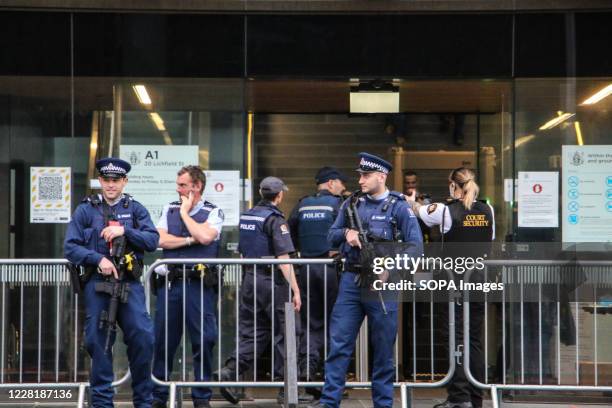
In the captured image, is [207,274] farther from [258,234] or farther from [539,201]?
[539,201]

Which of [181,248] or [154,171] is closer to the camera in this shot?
[181,248]

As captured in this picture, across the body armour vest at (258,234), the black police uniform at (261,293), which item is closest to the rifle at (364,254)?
the black police uniform at (261,293)

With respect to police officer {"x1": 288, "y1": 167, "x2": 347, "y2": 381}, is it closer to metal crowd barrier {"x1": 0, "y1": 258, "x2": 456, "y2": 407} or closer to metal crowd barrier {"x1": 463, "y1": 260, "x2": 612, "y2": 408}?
metal crowd barrier {"x1": 0, "y1": 258, "x2": 456, "y2": 407}

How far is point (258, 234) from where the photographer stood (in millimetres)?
10172

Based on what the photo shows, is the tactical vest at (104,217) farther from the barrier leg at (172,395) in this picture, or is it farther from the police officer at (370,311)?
the police officer at (370,311)

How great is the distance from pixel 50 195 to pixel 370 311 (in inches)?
158

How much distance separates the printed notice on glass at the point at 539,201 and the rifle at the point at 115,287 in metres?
Result: 4.39

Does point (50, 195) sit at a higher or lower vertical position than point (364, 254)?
higher

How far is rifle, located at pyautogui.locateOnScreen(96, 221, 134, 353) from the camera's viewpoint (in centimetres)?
881

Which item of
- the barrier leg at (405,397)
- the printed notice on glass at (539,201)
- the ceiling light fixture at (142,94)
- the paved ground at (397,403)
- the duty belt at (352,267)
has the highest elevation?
the ceiling light fixture at (142,94)

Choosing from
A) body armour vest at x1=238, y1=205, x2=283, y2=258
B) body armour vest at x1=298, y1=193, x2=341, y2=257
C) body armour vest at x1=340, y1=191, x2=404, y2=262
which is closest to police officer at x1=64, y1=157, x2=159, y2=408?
body armour vest at x1=238, y1=205, x2=283, y2=258

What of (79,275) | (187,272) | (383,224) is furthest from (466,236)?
(79,275)

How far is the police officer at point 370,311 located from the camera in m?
8.97

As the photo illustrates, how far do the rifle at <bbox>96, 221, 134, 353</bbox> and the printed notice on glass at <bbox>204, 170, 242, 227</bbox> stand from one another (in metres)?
2.72
